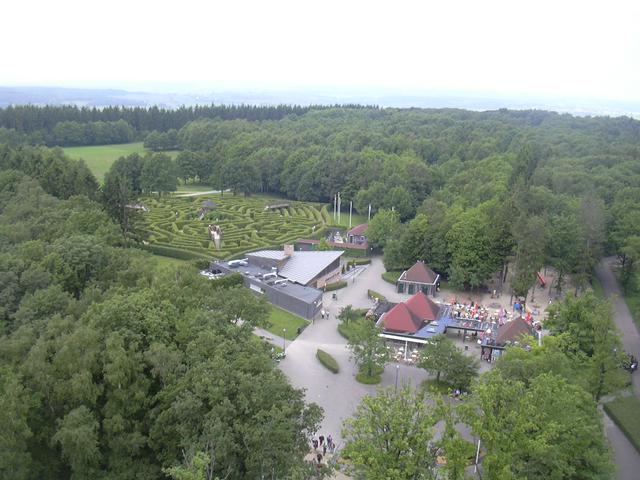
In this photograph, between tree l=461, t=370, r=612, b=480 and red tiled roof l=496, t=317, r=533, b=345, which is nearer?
tree l=461, t=370, r=612, b=480

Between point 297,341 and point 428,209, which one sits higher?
point 428,209

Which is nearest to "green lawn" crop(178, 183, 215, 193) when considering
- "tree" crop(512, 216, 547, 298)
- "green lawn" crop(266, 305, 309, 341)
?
"green lawn" crop(266, 305, 309, 341)

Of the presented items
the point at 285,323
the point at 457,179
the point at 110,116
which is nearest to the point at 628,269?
the point at 457,179

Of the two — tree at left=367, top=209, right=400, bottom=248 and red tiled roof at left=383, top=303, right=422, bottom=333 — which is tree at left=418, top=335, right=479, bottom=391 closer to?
red tiled roof at left=383, top=303, right=422, bottom=333

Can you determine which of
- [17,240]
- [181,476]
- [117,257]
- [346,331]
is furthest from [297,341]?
[181,476]

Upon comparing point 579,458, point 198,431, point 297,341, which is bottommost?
point 297,341

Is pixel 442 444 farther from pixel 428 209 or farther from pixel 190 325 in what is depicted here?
pixel 428 209

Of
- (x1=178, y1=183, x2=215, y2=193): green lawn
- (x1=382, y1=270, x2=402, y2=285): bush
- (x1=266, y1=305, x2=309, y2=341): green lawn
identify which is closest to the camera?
(x1=266, y1=305, x2=309, y2=341): green lawn
